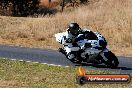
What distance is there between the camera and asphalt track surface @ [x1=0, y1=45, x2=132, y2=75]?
1766 cm

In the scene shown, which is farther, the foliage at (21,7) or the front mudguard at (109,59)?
the foliage at (21,7)

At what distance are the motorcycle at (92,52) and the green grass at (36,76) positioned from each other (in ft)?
4.04

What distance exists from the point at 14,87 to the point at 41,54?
7327 millimetres

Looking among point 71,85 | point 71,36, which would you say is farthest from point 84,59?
point 71,85

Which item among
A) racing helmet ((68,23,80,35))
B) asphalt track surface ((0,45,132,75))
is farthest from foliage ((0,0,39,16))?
racing helmet ((68,23,80,35))

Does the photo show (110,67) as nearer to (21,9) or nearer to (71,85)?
(71,85)

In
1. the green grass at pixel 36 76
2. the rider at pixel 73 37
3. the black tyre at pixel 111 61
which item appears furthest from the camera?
the rider at pixel 73 37

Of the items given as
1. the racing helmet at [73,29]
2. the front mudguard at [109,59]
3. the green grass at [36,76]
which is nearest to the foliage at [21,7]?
the green grass at [36,76]

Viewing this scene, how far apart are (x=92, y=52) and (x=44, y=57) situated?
293cm

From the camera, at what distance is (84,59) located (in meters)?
18.0

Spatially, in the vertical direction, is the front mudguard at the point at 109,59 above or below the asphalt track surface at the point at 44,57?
above

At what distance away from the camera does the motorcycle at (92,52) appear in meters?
17.5

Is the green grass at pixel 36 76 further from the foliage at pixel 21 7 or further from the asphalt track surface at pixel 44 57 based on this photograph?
the foliage at pixel 21 7

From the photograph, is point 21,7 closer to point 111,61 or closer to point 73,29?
point 73,29
